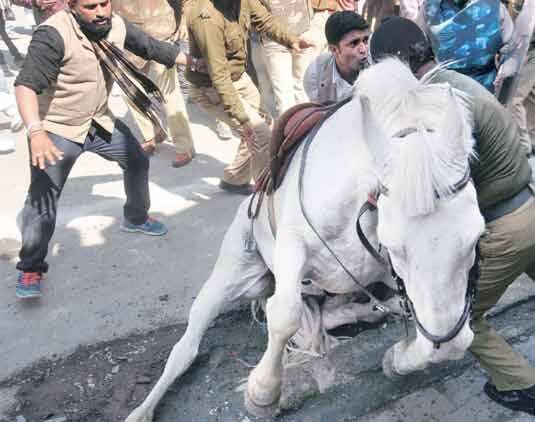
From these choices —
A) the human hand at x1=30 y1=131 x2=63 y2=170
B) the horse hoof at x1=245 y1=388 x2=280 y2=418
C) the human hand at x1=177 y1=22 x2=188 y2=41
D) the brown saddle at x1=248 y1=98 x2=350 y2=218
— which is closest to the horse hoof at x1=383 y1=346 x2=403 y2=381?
the horse hoof at x1=245 y1=388 x2=280 y2=418

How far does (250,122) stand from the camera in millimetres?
4258

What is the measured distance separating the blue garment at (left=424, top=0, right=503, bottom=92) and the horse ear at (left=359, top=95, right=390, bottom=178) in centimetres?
167

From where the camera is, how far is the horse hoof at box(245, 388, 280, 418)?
8.80 ft

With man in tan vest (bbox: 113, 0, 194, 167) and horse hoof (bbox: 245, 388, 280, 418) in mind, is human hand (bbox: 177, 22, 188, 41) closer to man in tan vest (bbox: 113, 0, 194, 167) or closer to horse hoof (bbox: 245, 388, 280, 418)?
man in tan vest (bbox: 113, 0, 194, 167)

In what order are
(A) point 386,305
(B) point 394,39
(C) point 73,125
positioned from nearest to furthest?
(B) point 394,39 < (A) point 386,305 < (C) point 73,125

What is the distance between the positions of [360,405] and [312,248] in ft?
3.63

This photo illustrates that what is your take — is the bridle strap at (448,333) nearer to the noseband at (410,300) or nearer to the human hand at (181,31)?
the noseband at (410,300)

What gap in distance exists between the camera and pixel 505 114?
2.20 metres

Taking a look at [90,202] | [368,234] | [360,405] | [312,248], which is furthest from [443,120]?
[90,202]

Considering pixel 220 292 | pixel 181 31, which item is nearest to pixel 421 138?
pixel 220 292

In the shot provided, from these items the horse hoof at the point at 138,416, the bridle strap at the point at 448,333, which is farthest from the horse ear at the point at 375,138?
the horse hoof at the point at 138,416

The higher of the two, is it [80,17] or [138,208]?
[80,17]

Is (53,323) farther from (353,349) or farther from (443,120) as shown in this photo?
(443,120)

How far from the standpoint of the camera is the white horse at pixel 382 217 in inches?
64.8
